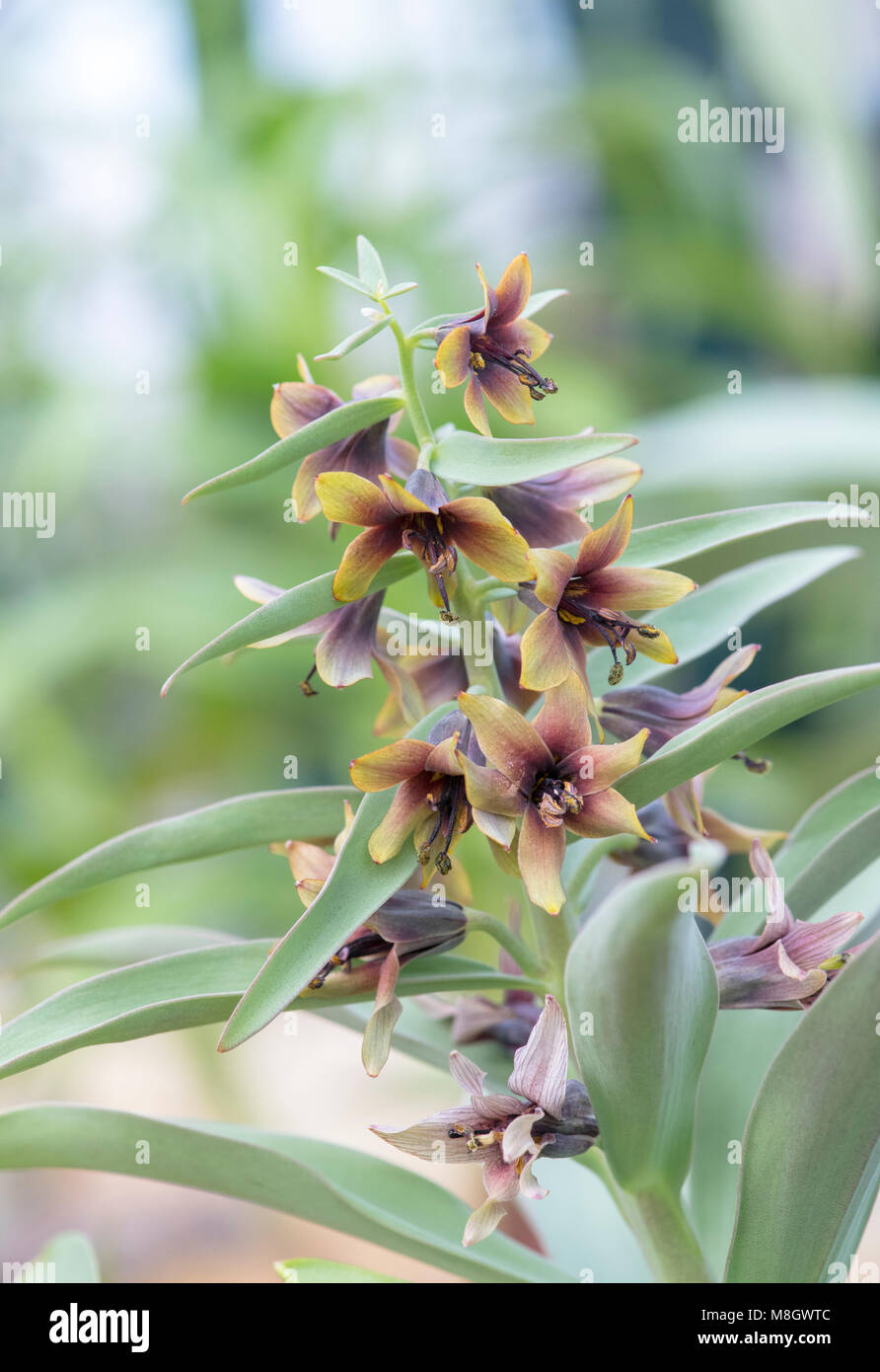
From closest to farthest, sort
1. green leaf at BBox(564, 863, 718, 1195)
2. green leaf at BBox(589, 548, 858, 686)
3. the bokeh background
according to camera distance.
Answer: green leaf at BBox(564, 863, 718, 1195) < green leaf at BBox(589, 548, 858, 686) < the bokeh background

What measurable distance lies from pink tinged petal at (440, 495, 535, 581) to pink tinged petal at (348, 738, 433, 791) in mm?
56

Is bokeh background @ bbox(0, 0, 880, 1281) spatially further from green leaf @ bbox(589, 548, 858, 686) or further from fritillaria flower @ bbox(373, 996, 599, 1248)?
fritillaria flower @ bbox(373, 996, 599, 1248)

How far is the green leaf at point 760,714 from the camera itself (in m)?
0.30

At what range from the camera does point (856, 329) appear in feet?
5.84

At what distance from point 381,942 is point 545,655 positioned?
113 mm

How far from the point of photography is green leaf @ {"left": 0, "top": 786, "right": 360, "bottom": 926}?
13.9 inches

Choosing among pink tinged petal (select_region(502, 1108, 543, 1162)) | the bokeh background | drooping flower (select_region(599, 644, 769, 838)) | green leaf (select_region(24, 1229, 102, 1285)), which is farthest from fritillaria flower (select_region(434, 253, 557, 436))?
the bokeh background

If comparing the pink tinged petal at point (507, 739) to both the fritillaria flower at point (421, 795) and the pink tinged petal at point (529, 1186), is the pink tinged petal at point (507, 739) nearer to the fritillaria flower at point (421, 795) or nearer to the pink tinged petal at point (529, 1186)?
the fritillaria flower at point (421, 795)

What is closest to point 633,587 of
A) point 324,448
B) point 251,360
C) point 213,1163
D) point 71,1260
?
point 324,448

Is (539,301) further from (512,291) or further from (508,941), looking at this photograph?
(508,941)

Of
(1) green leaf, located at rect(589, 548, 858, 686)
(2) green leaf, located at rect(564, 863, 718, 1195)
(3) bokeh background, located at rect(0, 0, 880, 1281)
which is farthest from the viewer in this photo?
(3) bokeh background, located at rect(0, 0, 880, 1281)

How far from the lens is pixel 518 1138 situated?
318 mm

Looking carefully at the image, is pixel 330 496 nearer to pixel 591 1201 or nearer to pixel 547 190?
pixel 591 1201

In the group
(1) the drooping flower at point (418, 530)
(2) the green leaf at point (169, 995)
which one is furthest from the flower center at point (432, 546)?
(2) the green leaf at point (169, 995)
